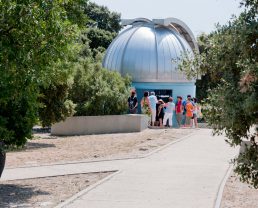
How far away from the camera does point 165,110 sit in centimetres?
2398

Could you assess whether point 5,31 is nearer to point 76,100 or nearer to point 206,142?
point 206,142

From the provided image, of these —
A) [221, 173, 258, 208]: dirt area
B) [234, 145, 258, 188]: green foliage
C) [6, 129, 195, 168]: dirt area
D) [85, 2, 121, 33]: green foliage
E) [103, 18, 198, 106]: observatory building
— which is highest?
[85, 2, 121, 33]: green foliage

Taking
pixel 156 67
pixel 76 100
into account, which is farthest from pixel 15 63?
pixel 156 67

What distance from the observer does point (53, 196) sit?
9.77 meters

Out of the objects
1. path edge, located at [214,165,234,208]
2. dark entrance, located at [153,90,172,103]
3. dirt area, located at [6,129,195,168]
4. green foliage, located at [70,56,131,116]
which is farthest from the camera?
dark entrance, located at [153,90,172,103]

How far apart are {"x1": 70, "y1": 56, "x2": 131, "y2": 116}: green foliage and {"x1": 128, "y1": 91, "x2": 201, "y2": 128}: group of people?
40.6 inches

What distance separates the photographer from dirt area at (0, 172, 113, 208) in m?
9.34

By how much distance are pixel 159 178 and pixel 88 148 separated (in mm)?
5908

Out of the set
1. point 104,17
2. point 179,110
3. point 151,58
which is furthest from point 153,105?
point 104,17

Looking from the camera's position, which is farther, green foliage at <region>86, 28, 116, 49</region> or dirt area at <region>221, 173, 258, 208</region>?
green foliage at <region>86, 28, 116, 49</region>

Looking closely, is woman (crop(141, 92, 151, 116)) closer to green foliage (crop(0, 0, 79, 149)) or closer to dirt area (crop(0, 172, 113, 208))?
dirt area (crop(0, 172, 113, 208))

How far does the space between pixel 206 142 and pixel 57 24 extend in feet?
35.1

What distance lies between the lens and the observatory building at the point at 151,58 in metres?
34.8

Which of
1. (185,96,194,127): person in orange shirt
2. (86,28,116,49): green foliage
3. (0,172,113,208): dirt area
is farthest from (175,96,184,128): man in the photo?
(86,28,116,49): green foliage
